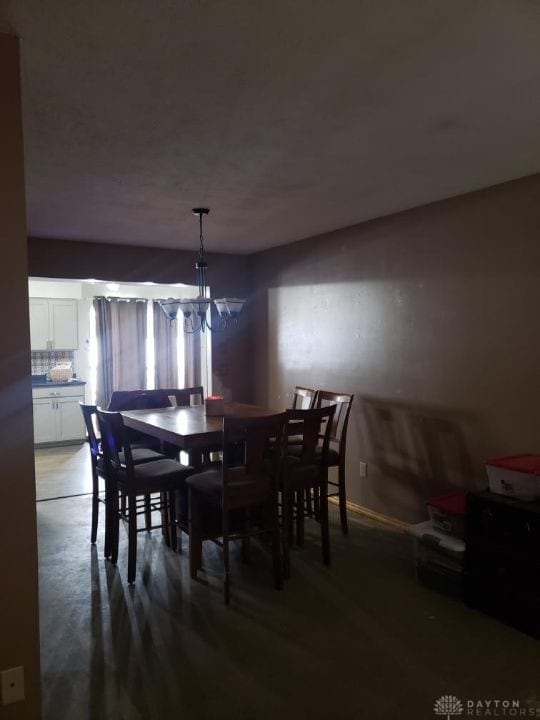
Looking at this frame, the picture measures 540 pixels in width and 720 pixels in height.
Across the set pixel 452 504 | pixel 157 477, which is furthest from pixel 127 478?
pixel 452 504

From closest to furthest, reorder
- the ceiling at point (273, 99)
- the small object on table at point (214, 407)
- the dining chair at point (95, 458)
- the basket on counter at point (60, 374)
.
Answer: the ceiling at point (273, 99), the dining chair at point (95, 458), the small object on table at point (214, 407), the basket on counter at point (60, 374)

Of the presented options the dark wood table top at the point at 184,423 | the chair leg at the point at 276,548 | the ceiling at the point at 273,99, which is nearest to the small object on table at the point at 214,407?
the dark wood table top at the point at 184,423

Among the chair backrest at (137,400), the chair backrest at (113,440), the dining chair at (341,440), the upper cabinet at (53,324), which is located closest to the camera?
the chair backrest at (113,440)

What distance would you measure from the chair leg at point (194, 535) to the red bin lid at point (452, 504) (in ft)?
4.57

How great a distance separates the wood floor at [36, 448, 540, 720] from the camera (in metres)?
2.04

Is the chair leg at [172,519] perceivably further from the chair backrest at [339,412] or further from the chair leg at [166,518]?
the chair backrest at [339,412]

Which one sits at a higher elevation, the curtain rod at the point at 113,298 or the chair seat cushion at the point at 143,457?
the curtain rod at the point at 113,298

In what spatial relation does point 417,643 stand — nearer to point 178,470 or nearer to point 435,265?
point 178,470

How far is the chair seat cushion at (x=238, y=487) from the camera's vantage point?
2861 mm

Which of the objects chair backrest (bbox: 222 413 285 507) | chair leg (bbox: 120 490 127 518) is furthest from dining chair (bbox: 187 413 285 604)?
chair leg (bbox: 120 490 127 518)

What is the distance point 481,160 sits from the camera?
8.85 feet

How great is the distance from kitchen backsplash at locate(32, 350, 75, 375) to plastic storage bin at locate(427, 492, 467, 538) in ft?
19.5

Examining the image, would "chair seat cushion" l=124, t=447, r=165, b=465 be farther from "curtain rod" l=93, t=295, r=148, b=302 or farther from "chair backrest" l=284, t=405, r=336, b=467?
"curtain rod" l=93, t=295, r=148, b=302
